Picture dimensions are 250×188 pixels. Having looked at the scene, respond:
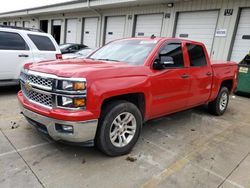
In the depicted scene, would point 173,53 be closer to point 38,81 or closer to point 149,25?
point 38,81

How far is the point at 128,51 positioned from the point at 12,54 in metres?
3.77

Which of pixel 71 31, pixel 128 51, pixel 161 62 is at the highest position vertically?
pixel 71 31

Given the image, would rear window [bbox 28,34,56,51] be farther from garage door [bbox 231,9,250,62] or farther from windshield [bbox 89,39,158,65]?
garage door [bbox 231,9,250,62]

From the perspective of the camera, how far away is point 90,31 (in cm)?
1731

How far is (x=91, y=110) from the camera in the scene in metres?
2.79

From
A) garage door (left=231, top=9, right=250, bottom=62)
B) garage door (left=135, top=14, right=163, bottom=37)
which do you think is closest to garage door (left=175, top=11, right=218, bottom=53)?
garage door (left=231, top=9, right=250, bottom=62)

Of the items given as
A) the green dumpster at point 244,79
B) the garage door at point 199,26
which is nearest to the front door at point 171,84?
the green dumpster at point 244,79

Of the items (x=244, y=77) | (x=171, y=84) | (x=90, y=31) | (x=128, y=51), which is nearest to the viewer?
(x=171, y=84)

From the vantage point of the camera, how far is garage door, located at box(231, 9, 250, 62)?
9.36m

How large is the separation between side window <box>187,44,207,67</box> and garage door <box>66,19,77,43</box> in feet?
51.7

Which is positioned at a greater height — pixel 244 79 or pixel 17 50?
pixel 17 50

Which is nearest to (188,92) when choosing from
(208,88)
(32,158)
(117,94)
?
(208,88)

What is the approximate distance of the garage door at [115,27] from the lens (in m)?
14.7

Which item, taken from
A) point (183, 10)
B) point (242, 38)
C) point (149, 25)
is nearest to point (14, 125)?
point (242, 38)
